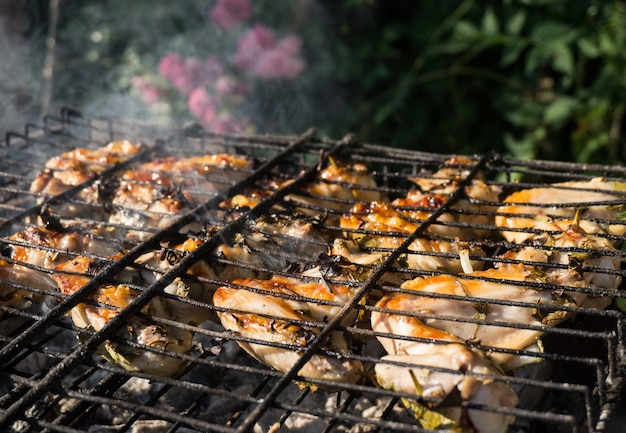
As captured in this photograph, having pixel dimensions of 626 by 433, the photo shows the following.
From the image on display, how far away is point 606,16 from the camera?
20.2ft

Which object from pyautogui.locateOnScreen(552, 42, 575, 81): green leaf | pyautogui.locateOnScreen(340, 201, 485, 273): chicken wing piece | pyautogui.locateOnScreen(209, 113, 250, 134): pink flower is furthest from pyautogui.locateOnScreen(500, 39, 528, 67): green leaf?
pyautogui.locateOnScreen(340, 201, 485, 273): chicken wing piece

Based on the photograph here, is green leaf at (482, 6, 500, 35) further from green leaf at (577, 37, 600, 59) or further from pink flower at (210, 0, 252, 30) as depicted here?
pink flower at (210, 0, 252, 30)

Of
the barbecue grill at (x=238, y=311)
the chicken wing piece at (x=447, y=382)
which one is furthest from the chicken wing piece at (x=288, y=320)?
the chicken wing piece at (x=447, y=382)

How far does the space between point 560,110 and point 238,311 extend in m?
5.20

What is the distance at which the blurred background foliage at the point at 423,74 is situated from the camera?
20.7ft

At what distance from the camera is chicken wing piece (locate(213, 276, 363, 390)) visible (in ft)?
7.09

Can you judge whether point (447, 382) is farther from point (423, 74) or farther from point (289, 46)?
point (423, 74)

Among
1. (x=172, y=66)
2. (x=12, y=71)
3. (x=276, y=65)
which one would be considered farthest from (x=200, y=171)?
(x=12, y=71)

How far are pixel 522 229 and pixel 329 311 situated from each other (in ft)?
3.17

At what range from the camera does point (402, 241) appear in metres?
2.90

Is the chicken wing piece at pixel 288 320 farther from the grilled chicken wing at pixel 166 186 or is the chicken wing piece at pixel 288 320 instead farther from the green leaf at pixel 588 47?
the green leaf at pixel 588 47

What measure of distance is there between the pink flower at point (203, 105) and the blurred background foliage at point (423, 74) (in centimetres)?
43

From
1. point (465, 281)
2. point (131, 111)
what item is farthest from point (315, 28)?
point (465, 281)

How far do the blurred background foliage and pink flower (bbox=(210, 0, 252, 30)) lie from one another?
0.59 meters
